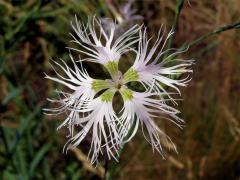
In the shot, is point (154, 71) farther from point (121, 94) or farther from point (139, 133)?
point (139, 133)

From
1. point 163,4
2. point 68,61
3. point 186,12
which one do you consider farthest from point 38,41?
point 186,12

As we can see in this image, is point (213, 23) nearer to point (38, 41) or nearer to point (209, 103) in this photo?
point (209, 103)

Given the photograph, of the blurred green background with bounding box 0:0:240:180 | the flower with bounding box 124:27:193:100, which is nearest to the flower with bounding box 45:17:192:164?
the flower with bounding box 124:27:193:100

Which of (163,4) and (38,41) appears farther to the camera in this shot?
(163,4)

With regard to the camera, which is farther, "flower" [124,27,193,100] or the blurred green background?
the blurred green background

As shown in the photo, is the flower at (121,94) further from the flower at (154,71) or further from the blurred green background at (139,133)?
the blurred green background at (139,133)

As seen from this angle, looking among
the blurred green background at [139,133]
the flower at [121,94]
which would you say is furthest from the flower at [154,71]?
the blurred green background at [139,133]

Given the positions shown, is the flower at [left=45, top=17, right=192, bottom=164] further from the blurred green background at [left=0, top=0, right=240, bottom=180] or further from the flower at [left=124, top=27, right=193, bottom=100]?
the blurred green background at [left=0, top=0, right=240, bottom=180]

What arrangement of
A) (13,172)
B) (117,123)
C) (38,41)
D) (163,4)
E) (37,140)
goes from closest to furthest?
(117,123), (13,172), (37,140), (38,41), (163,4)

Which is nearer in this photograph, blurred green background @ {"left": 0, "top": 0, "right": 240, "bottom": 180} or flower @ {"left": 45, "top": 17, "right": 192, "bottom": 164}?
flower @ {"left": 45, "top": 17, "right": 192, "bottom": 164}

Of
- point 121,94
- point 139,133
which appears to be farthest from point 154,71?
point 139,133

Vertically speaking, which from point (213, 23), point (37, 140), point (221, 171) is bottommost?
point (221, 171)
